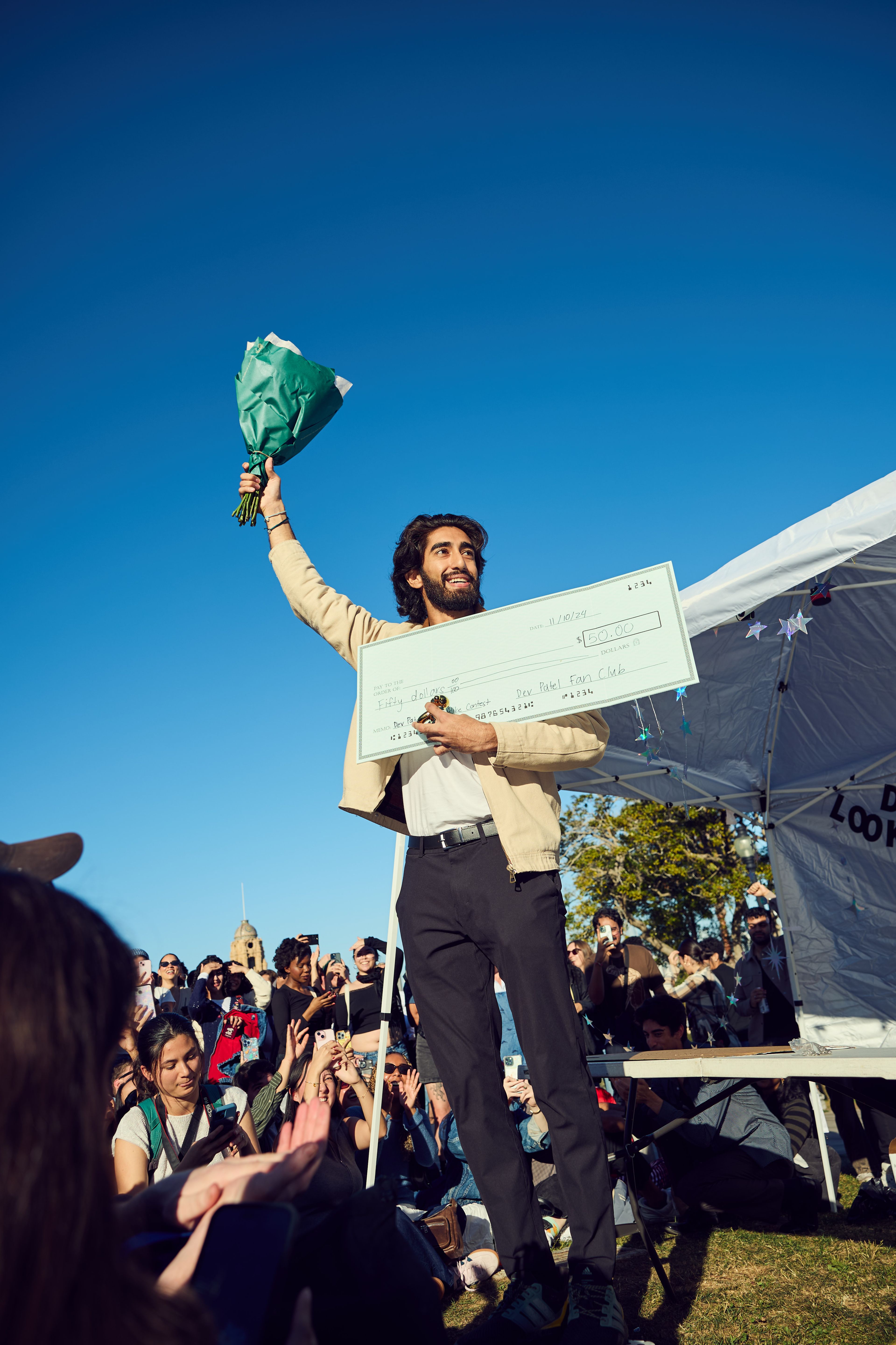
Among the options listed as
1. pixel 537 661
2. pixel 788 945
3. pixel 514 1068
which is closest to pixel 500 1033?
pixel 537 661

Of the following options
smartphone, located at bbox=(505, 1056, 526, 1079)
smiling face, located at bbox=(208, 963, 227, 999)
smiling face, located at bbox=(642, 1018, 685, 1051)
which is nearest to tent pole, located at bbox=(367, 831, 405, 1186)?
smartphone, located at bbox=(505, 1056, 526, 1079)

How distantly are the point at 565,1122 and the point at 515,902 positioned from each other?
0.54 metres

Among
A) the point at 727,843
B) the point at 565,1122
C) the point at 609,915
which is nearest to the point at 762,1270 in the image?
the point at 565,1122

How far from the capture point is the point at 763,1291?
2.71 m

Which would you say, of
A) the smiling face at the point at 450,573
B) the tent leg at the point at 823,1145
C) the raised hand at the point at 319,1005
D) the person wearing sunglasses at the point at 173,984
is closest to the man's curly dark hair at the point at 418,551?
the smiling face at the point at 450,573

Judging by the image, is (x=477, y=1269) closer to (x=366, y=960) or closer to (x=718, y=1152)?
(x=718, y=1152)

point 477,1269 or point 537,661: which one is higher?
point 537,661

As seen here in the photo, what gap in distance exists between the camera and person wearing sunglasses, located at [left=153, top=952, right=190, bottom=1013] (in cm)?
765

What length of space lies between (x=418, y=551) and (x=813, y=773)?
13.9 feet

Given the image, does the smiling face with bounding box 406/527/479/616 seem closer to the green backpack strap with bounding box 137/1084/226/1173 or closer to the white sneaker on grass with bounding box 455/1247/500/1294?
the green backpack strap with bounding box 137/1084/226/1173

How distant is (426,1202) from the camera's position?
183 inches

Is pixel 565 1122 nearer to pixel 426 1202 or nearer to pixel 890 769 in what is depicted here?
pixel 426 1202

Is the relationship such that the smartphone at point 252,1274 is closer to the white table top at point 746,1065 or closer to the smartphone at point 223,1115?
the white table top at point 746,1065

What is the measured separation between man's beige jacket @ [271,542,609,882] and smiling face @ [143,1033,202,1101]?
147cm
